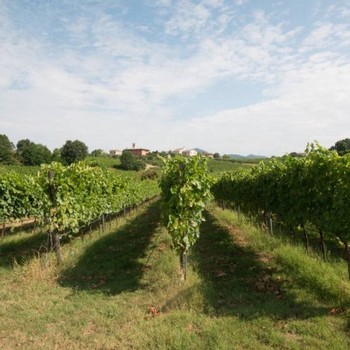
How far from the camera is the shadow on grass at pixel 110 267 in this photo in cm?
852

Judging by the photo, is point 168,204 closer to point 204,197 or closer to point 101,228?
point 204,197

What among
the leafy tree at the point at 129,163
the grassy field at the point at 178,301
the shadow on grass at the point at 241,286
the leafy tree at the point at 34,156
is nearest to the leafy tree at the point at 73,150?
the leafy tree at the point at 34,156

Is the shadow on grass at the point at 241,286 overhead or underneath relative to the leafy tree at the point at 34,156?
underneath

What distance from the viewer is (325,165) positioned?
748cm

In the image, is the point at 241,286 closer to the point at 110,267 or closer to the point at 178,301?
the point at 178,301

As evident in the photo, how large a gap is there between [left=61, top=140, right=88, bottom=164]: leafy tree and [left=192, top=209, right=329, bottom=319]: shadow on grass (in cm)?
8907

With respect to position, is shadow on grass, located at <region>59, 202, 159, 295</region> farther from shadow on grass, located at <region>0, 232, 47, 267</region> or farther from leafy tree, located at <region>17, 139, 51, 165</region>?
leafy tree, located at <region>17, 139, 51, 165</region>

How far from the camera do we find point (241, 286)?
785cm

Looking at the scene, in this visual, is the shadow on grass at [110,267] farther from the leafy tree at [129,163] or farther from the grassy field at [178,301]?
the leafy tree at [129,163]

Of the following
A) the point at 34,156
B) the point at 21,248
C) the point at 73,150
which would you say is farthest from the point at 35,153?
the point at 21,248

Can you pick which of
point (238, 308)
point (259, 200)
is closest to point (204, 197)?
point (238, 308)

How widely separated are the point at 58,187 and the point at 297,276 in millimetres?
7316

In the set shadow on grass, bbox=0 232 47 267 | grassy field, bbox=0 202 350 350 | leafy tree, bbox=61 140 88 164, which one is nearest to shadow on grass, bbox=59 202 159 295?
grassy field, bbox=0 202 350 350

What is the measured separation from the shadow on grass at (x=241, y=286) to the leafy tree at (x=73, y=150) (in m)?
89.1
